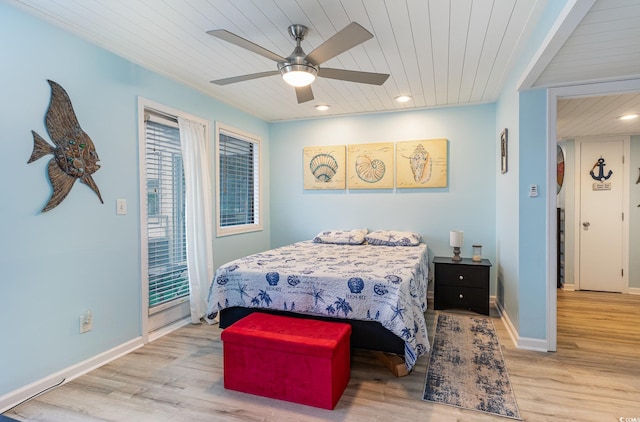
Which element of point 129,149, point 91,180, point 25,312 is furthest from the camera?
point 129,149

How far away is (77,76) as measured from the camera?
2344 mm

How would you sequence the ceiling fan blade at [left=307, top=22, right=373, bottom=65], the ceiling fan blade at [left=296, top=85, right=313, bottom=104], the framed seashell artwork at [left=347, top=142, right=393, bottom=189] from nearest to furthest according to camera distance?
the ceiling fan blade at [left=307, top=22, right=373, bottom=65]
the ceiling fan blade at [left=296, top=85, right=313, bottom=104]
the framed seashell artwork at [left=347, top=142, right=393, bottom=189]

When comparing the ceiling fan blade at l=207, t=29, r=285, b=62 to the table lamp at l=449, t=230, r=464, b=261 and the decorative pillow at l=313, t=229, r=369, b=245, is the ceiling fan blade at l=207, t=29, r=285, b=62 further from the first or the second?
the table lamp at l=449, t=230, r=464, b=261

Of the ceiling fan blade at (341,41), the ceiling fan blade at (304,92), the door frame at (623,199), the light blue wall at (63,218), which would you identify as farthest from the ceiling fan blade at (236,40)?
the door frame at (623,199)

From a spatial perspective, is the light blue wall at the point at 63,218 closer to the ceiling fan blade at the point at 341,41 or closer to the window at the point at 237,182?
the window at the point at 237,182

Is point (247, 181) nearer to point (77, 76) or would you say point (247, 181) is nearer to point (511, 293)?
point (77, 76)

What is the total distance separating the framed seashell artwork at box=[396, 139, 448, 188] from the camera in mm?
4070

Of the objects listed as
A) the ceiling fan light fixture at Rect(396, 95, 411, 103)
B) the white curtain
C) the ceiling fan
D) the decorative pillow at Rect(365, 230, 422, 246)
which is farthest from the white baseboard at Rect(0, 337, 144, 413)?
the ceiling fan light fixture at Rect(396, 95, 411, 103)

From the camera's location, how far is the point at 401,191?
13.9 feet

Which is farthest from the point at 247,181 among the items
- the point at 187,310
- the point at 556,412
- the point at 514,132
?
the point at 556,412

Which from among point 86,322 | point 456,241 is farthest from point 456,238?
point 86,322

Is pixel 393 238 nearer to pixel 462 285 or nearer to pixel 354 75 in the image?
pixel 462 285

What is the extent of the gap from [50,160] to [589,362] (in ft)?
13.2

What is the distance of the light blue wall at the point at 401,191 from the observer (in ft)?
13.0
